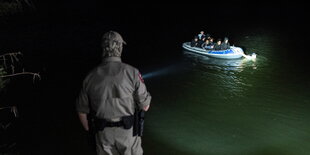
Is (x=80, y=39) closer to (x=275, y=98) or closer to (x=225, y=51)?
(x=225, y=51)

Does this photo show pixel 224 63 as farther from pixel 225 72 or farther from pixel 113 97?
pixel 113 97

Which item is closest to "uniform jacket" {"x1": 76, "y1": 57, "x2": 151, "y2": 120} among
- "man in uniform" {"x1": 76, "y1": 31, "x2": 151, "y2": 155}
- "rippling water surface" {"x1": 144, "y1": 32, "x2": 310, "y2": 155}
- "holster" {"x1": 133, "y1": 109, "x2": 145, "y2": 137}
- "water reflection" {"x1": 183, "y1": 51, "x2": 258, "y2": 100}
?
"man in uniform" {"x1": 76, "y1": 31, "x2": 151, "y2": 155}

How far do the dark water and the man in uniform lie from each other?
16.9 ft

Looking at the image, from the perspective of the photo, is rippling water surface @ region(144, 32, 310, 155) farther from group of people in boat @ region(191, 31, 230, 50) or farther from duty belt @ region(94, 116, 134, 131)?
duty belt @ region(94, 116, 134, 131)

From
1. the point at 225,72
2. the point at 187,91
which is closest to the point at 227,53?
the point at 225,72

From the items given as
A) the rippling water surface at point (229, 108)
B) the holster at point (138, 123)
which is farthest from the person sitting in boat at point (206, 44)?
the holster at point (138, 123)

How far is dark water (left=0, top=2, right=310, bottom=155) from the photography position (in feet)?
29.3

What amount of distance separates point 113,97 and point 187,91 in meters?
9.93

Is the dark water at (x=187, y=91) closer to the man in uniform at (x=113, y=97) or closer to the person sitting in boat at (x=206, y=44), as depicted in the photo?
the person sitting in boat at (x=206, y=44)

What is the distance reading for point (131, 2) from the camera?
49406 mm

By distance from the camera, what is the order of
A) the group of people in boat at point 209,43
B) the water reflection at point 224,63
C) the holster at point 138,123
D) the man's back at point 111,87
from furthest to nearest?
the group of people in boat at point 209,43 → the water reflection at point 224,63 → the holster at point 138,123 → the man's back at point 111,87

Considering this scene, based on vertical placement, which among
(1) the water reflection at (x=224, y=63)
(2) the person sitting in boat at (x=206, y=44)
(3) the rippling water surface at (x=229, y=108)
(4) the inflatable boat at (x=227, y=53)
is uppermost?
(2) the person sitting in boat at (x=206, y=44)

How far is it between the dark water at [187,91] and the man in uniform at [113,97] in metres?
5.14

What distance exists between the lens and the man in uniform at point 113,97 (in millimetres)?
3225
